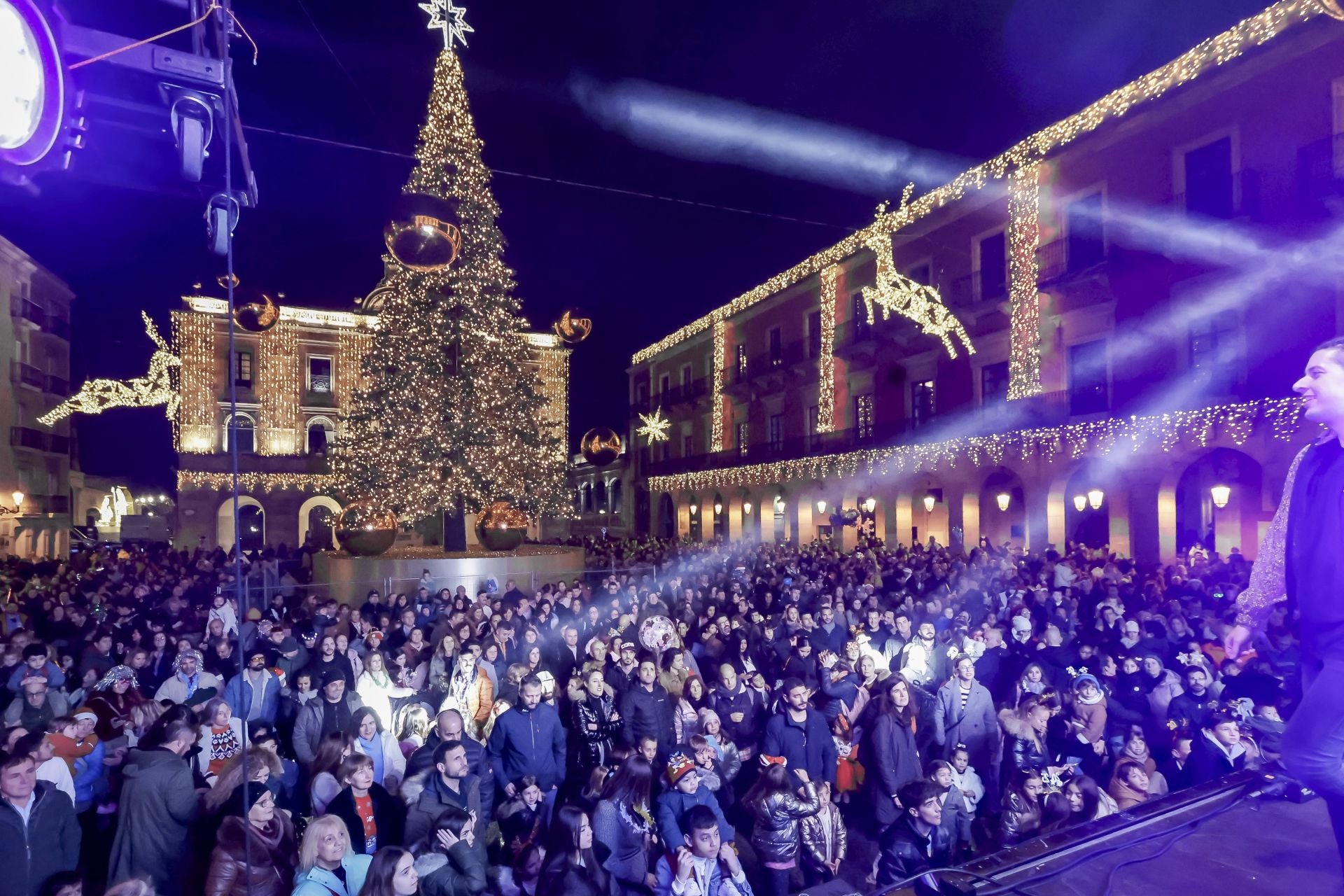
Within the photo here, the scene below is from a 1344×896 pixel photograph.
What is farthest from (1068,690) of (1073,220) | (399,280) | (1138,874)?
(399,280)

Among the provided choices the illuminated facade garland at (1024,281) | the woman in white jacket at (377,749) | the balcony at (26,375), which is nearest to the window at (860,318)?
the illuminated facade garland at (1024,281)

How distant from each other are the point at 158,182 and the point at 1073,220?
763 inches

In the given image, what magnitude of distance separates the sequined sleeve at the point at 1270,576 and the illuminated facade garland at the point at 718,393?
109 feet

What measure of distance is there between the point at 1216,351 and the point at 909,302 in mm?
9319

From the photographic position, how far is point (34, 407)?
3059 cm

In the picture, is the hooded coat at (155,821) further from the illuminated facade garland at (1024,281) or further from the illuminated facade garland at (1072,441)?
the illuminated facade garland at (1024,281)

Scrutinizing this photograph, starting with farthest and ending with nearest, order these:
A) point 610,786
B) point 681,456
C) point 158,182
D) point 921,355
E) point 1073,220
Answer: point 681,456 < point 921,355 < point 1073,220 < point 610,786 < point 158,182

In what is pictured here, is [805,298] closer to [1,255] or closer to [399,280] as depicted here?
[399,280]

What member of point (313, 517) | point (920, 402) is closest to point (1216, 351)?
point (920, 402)

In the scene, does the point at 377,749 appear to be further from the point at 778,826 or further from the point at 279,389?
the point at 279,389

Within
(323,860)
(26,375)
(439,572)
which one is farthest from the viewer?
(26,375)

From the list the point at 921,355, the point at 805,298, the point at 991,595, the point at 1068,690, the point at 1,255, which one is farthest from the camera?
the point at 805,298

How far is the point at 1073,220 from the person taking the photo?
18.7 meters

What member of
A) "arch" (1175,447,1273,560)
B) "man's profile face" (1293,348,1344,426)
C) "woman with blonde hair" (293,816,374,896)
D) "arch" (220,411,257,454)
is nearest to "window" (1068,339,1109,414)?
"arch" (1175,447,1273,560)
